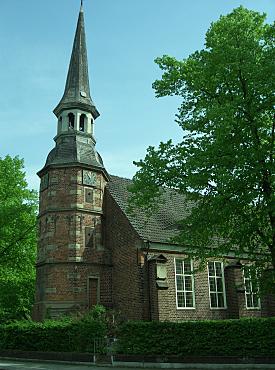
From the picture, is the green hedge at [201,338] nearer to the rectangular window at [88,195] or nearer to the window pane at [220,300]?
the window pane at [220,300]

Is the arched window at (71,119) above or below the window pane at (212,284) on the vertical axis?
above

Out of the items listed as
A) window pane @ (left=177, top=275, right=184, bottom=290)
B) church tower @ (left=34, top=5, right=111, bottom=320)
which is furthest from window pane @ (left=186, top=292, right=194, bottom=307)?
church tower @ (left=34, top=5, right=111, bottom=320)

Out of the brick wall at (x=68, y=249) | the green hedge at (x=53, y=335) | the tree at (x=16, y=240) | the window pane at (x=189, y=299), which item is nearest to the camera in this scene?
the green hedge at (x=53, y=335)

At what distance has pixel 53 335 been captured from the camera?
1831 cm

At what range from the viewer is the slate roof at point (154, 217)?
23531 millimetres

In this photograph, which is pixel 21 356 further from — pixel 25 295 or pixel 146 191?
pixel 25 295

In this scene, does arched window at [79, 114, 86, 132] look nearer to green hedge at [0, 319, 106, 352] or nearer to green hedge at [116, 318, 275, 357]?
green hedge at [0, 319, 106, 352]

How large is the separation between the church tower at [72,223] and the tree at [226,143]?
27.3 ft

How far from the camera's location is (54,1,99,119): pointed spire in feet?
91.5

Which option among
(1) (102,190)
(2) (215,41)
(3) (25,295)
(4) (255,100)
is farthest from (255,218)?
(3) (25,295)

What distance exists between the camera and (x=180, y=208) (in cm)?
2859

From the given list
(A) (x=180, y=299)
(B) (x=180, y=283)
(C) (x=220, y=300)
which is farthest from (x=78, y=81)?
(C) (x=220, y=300)

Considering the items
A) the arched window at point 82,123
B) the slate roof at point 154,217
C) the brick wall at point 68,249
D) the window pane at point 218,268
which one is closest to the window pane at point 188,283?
the window pane at point 218,268

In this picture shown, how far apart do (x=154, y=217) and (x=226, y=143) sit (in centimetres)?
1282
